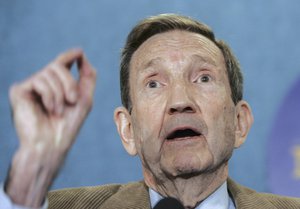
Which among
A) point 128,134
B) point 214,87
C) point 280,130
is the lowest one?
point 280,130

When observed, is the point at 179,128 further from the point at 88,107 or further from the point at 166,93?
the point at 88,107

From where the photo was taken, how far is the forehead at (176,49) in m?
1.26

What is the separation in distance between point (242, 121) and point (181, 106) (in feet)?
0.75

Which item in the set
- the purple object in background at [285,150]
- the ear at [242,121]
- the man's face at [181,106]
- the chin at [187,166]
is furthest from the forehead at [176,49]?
the purple object in background at [285,150]

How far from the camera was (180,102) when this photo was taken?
118 centimetres

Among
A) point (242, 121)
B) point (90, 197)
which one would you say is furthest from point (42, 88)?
point (242, 121)

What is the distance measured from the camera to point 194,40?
131cm

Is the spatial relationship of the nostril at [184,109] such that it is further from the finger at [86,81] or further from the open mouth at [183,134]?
the finger at [86,81]

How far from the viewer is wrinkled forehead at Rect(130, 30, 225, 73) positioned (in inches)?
49.7

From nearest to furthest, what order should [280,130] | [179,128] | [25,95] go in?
1. [25,95]
2. [179,128]
3. [280,130]

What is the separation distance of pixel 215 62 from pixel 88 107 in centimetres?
55

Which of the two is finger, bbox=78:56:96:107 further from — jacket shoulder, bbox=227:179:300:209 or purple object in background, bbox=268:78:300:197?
purple object in background, bbox=268:78:300:197

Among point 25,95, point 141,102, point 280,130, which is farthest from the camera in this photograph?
point 280,130

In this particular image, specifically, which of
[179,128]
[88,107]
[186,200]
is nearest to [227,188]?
[186,200]
